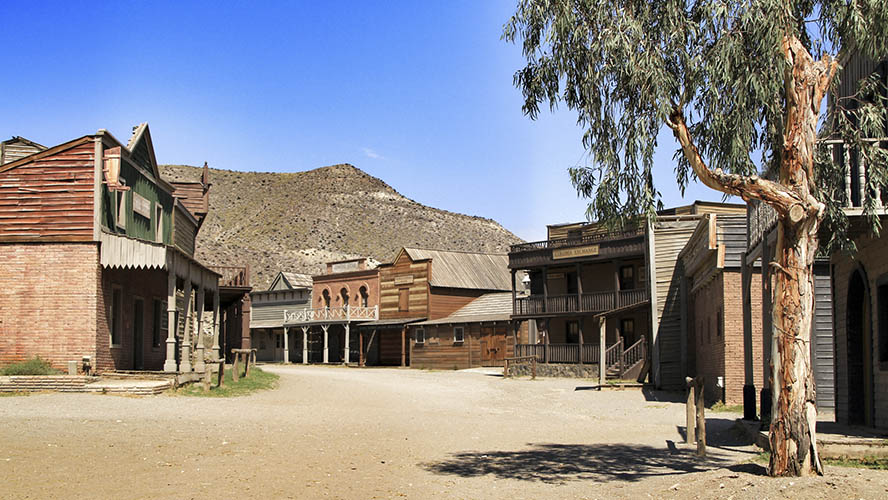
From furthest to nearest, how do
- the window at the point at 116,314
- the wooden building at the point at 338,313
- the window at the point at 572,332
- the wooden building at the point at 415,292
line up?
the wooden building at the point at 338,313, the wooden building at the point at 415,292, the window at the point at 572,332, the window at the point at 116,314

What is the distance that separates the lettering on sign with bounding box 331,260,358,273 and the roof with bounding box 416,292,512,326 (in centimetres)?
890

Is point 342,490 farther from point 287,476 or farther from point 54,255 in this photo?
point 54,255

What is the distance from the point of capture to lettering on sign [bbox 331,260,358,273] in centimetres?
5612

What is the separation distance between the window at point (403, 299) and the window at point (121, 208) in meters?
27.9

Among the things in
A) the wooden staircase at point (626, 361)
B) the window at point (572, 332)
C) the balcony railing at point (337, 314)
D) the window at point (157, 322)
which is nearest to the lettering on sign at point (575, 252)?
the window at point (572, 332)

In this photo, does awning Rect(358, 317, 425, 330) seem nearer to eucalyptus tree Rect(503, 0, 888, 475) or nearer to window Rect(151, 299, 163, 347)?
window Rect(151, 299, 163, 347)

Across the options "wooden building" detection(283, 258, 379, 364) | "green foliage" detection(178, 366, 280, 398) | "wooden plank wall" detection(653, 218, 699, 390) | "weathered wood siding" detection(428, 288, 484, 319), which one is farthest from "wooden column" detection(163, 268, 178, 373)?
"wooden building" detection(283, 258, 379, 364)

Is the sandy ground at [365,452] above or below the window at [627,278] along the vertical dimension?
below

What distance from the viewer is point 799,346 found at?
33.5ft

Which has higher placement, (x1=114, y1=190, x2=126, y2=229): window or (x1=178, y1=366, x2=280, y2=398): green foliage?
(x1=114, y1=190, x2=126, y2=229): window

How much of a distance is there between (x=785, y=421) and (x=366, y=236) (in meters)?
110

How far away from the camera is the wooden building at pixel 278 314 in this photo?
2354 inches

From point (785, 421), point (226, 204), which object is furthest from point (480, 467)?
point (226, 204)

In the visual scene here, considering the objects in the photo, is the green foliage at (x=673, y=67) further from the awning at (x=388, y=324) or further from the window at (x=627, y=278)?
the awning at (x=388, y=324)
